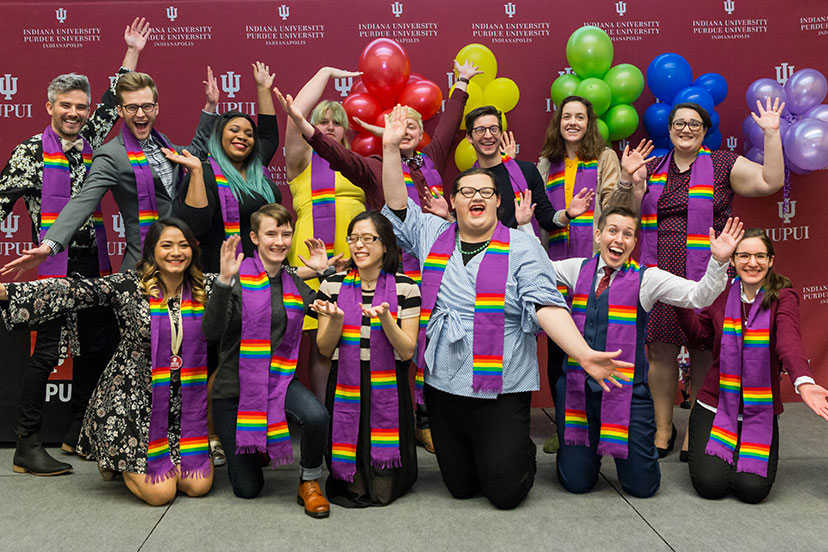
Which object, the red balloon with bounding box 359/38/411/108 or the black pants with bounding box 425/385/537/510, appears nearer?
the black pants with bounding box 425/385/537/510

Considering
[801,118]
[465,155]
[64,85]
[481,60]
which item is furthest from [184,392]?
[801,118]

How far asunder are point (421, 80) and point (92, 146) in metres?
1.69

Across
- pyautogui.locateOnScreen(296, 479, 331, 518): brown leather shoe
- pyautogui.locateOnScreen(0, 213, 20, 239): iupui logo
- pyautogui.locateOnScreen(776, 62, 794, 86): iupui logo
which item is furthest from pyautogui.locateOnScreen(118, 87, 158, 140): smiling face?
pyautogui.locateOnScreen(776, 62, 794, 86): iupui logo

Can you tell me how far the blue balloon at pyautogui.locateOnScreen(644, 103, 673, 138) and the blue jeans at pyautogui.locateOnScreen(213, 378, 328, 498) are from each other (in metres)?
2.36

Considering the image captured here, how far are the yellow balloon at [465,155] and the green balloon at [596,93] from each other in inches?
24.4

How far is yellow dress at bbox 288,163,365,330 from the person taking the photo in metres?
3.58

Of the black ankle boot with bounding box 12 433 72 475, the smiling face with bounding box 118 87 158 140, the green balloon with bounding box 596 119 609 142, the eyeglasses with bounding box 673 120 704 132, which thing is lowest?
the black ankle boot with bounding box 12 433 72 475

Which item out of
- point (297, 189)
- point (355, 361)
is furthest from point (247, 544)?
point (297, 189)

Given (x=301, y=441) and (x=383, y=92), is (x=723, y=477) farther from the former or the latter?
(x=383, y=92)

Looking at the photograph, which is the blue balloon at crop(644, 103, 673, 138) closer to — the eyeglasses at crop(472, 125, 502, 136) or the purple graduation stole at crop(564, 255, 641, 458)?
the eyeglasses at crop(472, 125, 502, 136)

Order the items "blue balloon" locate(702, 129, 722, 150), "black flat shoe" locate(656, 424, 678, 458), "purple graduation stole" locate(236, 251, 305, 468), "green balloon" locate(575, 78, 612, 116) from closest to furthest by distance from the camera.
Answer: "purple graduation stole" locate(236, 251, 305, 468)
"black flat shoe" locate(656, 424, 678, 458)
"green balloon" locate(575, 78, 612, 116)
"blue balloon" locate(702, 129, 722, 150)

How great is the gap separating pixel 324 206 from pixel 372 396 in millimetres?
1080

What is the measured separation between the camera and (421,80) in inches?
153

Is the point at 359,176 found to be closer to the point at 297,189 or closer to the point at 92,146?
the point at 297,189
